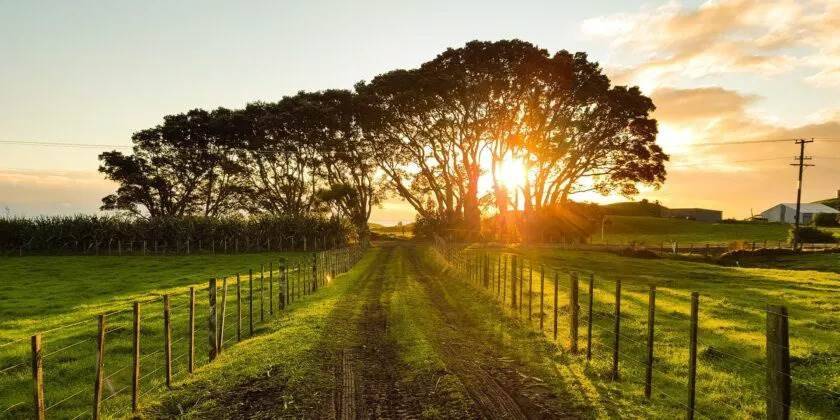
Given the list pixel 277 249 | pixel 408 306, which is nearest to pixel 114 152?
pixel 277 249

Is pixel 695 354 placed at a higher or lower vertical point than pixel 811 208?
lower

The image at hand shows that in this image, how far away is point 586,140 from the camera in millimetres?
61562

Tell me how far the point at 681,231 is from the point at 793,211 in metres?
55.6

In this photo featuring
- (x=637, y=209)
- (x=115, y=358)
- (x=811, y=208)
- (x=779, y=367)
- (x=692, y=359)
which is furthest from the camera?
(x=811, y=208)

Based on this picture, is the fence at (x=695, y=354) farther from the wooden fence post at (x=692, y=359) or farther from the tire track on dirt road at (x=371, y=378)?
the tire track on dirt road at (x=371, y=378)

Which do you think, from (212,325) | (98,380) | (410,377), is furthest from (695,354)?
(212,325)

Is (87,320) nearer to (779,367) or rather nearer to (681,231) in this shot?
(779,367)

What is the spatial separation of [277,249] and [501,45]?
31761mm

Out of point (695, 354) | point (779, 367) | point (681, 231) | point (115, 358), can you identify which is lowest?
point (115, 358)

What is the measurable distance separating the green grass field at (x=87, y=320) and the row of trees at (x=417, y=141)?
90.0 ft

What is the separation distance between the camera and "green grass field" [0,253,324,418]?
39.2 feet

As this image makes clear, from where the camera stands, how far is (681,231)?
107812mm

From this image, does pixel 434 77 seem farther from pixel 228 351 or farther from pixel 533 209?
pixel 228 351

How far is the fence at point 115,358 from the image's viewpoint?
10.1 m
